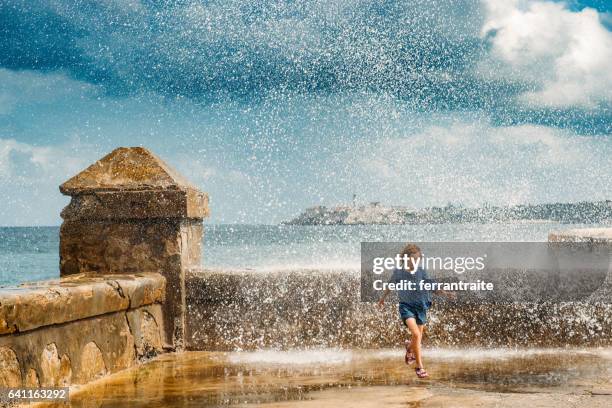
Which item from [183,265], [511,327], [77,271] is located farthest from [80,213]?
[511,327]

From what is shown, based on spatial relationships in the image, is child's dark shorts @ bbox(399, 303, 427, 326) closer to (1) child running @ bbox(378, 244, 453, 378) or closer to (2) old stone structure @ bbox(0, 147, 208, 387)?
(1) child running @ bbox(378, 244, 453, 378)

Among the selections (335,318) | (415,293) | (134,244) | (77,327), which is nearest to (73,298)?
(77,327)

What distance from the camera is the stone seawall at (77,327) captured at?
419 centimetres

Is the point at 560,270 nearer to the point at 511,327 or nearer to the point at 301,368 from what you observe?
the point at 511,327

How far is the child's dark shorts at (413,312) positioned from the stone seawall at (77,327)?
2.04m

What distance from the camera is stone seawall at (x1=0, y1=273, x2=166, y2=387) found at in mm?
4188

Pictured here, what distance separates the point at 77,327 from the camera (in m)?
4.91

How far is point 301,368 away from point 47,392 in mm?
1848

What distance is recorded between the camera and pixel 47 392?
4.43 metres

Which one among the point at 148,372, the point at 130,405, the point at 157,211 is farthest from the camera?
the point at 157,211

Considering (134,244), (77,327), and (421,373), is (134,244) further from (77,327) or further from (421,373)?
(421,373)

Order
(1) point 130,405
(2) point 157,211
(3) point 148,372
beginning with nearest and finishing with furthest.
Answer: (1) point 130,405 → (3) point 148,372 → (2) point 157,211

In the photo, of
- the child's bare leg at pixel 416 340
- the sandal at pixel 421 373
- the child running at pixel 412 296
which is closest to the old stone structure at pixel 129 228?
the child running at pixel 412 296

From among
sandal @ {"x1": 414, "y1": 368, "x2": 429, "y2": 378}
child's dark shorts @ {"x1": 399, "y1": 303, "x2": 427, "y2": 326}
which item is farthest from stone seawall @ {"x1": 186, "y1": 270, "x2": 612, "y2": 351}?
sandal @ {"x1": 414, "y1": 368, "x2": 429, "y2": 378}
